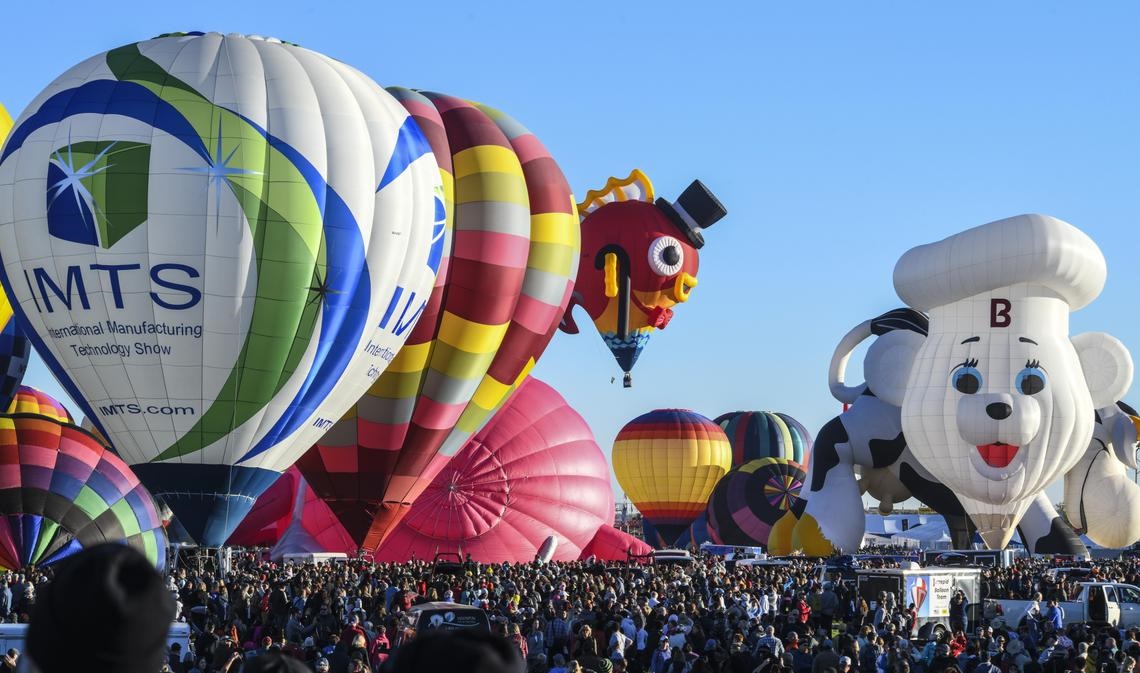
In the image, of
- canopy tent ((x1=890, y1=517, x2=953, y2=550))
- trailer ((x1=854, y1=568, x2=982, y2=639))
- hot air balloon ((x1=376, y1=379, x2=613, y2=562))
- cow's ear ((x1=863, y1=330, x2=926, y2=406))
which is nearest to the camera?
trailer ((x1=854, y1=568, x2=982, y2=639))

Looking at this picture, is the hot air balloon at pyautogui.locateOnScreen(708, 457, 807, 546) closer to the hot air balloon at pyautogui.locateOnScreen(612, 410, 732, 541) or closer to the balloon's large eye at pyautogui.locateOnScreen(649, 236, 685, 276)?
the hot air balloon at pyautogui.locateOnScreen(612, 410, 732, 541)

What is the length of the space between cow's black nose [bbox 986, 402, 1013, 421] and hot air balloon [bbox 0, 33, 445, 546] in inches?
534

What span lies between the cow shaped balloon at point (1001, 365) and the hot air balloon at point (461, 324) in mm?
8623

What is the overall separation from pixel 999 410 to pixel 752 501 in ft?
37.7

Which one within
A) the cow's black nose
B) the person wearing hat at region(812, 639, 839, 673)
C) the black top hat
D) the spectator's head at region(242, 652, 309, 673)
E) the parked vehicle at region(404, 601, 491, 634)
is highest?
the black top hat

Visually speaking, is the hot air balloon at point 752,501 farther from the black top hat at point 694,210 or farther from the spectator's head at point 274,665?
the spectator's head at point 274,665

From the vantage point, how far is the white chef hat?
84.5 ft

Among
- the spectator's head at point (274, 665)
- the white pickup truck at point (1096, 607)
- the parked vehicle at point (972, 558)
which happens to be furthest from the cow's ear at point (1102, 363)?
the spectator's head at point (274, 665)

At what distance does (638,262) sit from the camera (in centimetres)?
2825

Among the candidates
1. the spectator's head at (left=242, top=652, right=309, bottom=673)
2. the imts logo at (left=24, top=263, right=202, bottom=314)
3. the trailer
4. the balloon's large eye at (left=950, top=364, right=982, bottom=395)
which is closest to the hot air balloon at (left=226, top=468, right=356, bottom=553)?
the imts logo at (left=24, top=263, right=202, bottom=314)

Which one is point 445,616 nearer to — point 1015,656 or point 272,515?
point 1015,656

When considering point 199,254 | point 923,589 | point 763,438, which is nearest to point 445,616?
point 199,254

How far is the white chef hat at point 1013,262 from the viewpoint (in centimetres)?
2577

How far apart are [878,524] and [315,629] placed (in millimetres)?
57787
